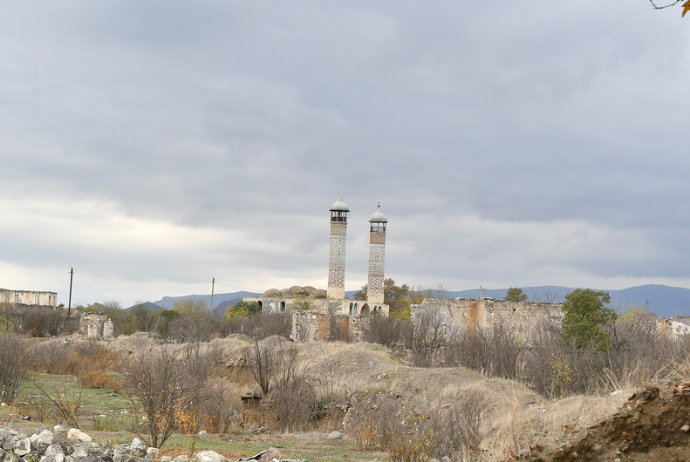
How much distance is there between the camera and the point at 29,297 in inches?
2495

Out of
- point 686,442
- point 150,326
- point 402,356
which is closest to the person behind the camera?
point 686,442

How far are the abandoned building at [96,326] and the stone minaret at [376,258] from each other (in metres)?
26.2

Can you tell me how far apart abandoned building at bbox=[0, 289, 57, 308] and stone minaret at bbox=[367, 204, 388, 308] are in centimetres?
2635

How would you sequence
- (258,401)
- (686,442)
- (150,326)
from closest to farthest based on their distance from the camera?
(686,442) < (258,401) < (150,326)

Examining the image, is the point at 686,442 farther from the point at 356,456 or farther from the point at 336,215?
the point at 336,215

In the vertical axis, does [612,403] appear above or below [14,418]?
above

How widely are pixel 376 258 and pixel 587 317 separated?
43.8 meters

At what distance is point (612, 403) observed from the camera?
301 inches

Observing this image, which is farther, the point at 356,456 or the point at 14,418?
the point at 14,418

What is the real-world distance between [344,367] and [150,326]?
35320mm

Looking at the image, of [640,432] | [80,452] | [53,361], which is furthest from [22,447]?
[53,361]

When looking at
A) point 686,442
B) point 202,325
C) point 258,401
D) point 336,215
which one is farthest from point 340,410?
point 336,215

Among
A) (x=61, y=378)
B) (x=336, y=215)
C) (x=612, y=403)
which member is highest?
(x=336, y=215)

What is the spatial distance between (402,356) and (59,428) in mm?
19334
